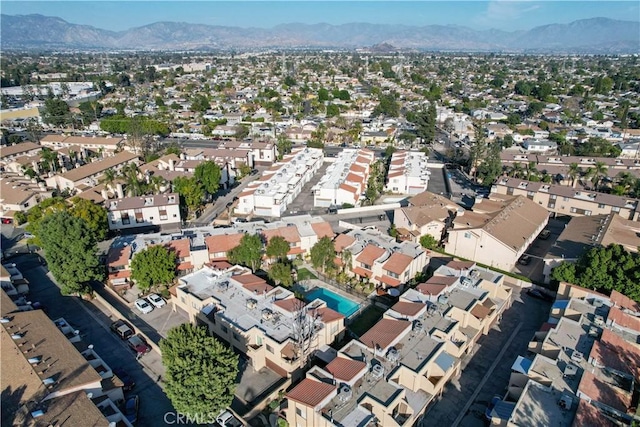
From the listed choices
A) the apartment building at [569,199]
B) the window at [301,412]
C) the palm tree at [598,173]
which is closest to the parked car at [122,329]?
the window at [301,412]

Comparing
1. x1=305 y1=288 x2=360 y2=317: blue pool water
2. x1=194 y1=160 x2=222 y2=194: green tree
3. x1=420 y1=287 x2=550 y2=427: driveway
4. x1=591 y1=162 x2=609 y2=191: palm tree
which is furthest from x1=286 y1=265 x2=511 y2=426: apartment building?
x1=591 y1=162 x2=609 y2=191: palm tree

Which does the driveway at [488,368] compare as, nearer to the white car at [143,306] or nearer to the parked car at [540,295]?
the parked car at [540,295]

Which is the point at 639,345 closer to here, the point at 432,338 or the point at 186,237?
the point at 432,338

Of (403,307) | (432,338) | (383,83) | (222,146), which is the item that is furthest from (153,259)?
(383,83)

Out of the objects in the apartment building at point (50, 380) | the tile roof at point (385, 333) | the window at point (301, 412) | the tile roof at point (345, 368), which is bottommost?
the window at point (301, 412)

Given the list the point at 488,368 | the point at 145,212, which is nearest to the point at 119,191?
the point at 145,212

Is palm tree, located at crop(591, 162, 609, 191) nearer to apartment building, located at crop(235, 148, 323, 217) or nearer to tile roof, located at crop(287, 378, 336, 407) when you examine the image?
apartment building, located at crop(235, 148, 323, 217)
